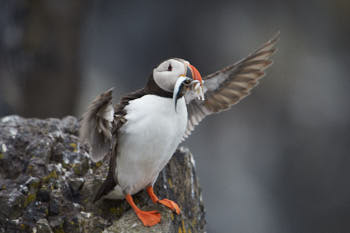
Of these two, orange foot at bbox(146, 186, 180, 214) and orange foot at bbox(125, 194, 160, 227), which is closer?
orange foot at bbox(125, 194, 160, 227)

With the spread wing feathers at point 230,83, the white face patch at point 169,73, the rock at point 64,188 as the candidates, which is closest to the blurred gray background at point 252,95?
the rock at point 64,188

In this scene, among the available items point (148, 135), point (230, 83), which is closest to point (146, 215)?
point (148, 135)

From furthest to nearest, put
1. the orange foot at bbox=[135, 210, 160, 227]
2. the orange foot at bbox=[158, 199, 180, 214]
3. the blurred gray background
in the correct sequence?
the blurred gray background, the orange foot at bbox=[158, 199, 180, 214], the orange foot at bbox=[135, 210, 160, 227]

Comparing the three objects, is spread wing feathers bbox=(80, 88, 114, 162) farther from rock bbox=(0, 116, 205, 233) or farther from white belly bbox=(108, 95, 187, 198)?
rock bbox=(0, 116, 205, 233)

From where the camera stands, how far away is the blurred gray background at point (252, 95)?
220 inches

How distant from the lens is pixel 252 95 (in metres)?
6.04

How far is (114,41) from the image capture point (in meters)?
6.88

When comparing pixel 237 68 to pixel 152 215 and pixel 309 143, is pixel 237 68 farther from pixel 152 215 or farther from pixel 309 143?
pixel 309 143

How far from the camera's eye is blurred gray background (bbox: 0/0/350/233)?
5.59 metres

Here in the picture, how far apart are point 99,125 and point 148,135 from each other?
7.5 inches

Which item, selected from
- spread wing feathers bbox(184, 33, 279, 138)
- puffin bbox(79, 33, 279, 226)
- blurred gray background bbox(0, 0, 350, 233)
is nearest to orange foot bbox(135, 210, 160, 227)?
puffin bbox(79, 33, 279, 226)

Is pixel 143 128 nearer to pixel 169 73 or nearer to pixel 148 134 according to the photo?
pixel 148 134

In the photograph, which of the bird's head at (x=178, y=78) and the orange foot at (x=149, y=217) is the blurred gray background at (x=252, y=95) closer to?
the orange foot at (x=149, y=217)

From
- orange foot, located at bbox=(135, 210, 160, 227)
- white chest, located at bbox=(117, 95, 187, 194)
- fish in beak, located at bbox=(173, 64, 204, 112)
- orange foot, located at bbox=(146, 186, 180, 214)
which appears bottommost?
orange foot, located at bbox=(135, 210, 160, 227)
